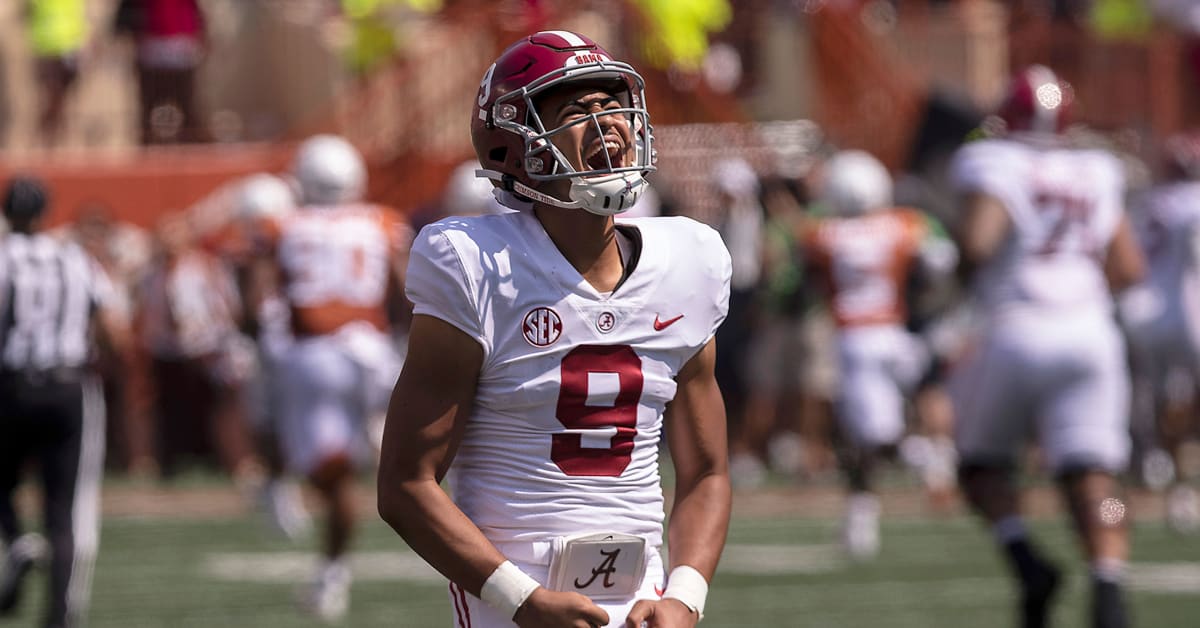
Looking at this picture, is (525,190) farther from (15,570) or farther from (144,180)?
(144,180)

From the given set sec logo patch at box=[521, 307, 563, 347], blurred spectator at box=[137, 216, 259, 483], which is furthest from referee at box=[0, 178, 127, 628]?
blurred spectator at box=[137, 216, 259, 483]

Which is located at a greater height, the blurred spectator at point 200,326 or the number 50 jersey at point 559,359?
the number 50 jersey at point 559,359

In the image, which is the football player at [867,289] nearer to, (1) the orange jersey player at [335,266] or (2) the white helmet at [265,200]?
(1) the orange jersey player at [335,266]

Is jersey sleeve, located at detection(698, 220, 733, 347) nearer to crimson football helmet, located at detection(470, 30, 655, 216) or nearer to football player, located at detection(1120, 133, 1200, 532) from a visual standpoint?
crimson football helmet, located at detection(470, 30, 655, 216)

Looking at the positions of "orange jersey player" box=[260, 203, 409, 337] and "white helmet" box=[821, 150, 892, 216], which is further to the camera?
"white helmet" box=[821, 150, 892, 216]

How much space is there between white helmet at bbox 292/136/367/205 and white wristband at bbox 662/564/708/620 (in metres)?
7.03

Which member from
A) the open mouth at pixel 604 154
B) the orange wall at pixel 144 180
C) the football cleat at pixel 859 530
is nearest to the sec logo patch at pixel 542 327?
the open mouth at pixel 604 154

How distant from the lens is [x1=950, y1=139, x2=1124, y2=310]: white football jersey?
7.91 meters

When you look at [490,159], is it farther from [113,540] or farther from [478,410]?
[113,540]

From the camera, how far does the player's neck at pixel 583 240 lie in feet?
13.7

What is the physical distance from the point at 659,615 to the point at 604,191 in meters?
0.77

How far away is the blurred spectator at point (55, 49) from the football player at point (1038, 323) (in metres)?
12.5

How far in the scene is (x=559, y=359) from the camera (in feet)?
13.5

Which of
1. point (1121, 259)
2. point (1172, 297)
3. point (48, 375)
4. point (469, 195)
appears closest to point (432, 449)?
point (1121, 259)
